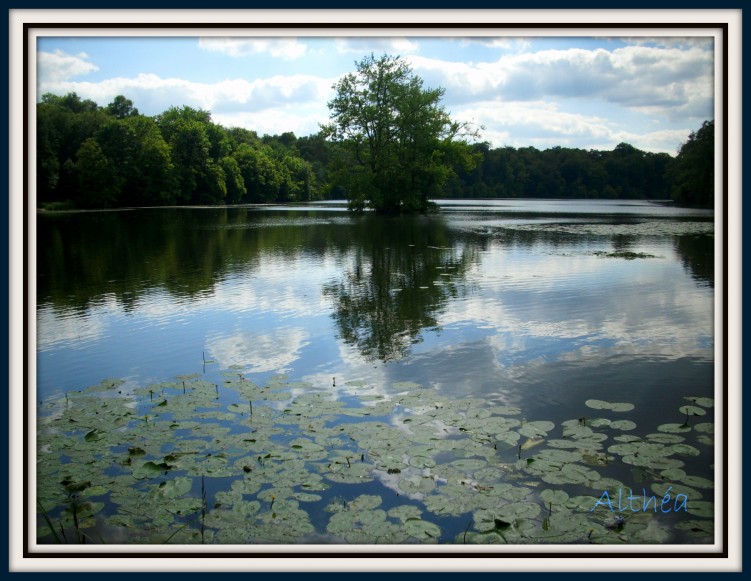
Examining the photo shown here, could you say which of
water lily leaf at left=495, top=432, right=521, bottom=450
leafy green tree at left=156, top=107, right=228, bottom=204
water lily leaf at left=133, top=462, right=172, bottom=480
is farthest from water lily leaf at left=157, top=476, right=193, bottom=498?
leafy green tree at left=156, top=107, right=228, bottom=204

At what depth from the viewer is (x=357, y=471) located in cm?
500

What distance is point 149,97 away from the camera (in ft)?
26.6

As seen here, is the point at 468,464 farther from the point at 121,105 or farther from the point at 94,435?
the point at 121,105

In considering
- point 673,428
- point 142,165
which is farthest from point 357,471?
point 142,165

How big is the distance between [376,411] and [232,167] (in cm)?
7159

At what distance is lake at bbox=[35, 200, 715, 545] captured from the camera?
14.5 ft

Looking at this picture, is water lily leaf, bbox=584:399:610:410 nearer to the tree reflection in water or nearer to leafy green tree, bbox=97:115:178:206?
the tree reflection in water

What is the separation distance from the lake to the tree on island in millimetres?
35184

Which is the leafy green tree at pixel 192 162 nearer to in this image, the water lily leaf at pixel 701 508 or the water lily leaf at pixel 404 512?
the water lily leaf at pixel 404 512

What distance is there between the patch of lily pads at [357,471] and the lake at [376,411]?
0.02 metres

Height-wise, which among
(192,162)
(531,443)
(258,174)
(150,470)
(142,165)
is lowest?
(150,470)
